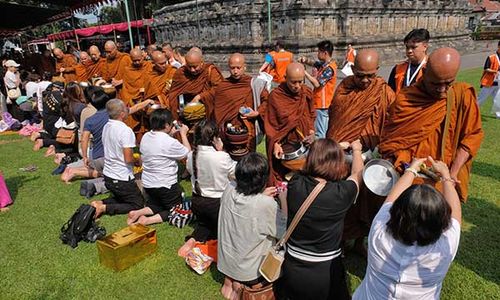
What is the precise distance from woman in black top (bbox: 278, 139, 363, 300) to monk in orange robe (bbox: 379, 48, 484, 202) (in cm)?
57

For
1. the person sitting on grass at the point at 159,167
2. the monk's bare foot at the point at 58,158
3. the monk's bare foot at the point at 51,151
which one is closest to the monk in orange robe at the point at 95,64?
the monk's bare foot at the point at 51,151

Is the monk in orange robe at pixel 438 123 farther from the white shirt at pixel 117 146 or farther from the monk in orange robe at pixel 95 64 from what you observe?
the monk in orange robe at pixel 95 64

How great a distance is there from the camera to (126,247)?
361 centimetres

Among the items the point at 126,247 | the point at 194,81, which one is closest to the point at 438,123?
the point at 126,247

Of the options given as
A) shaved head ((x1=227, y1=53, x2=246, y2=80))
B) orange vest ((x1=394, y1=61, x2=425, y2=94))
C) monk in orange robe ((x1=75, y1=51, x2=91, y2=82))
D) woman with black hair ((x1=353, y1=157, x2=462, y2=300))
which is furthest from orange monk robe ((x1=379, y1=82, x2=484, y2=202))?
monk in orange robe ((x1=75, y1=51, x2=91, y2=82))

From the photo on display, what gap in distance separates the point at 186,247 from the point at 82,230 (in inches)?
52.3

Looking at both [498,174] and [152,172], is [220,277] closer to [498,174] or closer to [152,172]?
[152,172]

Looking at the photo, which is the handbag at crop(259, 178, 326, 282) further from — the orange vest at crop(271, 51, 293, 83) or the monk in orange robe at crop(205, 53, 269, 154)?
the orange vest at crop(271, 51, 293, 83)

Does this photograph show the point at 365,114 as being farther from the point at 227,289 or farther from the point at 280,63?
the point at 280,63

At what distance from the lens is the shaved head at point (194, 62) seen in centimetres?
536

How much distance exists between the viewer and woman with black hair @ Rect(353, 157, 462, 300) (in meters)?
1.83

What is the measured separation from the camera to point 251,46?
19.4 metres

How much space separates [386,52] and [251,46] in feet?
26.4

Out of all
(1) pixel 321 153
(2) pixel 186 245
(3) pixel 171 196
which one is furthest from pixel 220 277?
(1) pixel 321 153
